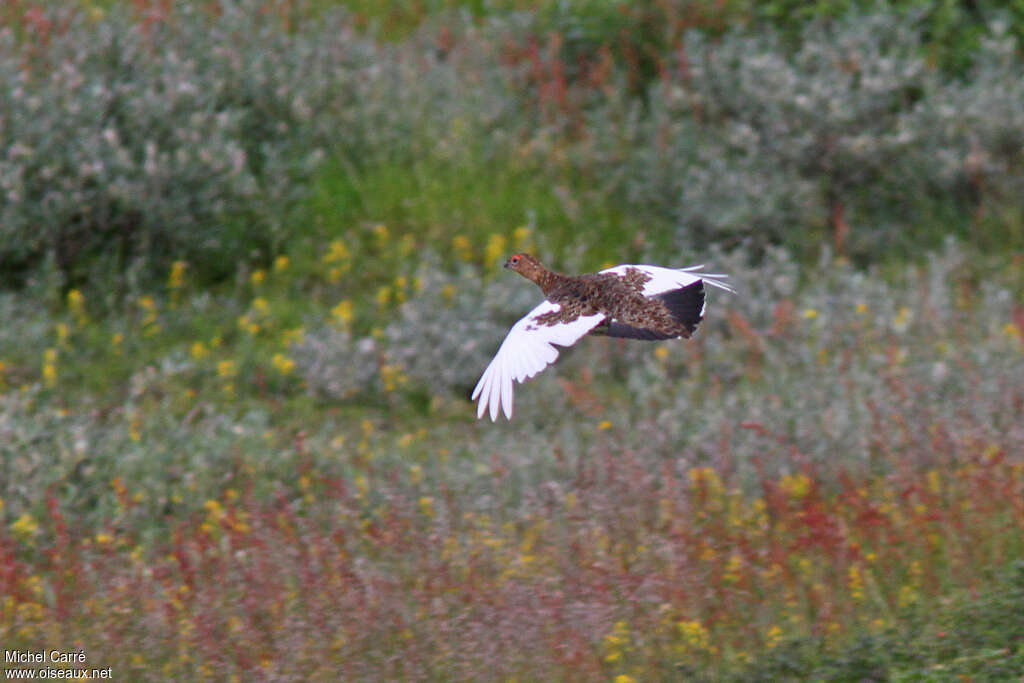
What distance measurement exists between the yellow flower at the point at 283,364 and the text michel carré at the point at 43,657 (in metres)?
3.14

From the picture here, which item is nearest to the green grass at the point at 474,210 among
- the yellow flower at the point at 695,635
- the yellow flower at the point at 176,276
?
the yellow flower at the point at 176,276

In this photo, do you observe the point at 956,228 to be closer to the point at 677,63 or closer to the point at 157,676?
the point at 677,63

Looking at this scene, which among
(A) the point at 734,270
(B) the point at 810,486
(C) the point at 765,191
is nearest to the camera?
(B) the point at 810,486

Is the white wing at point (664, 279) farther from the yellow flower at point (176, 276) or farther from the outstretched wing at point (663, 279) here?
the yellow flower at point (176, 276)

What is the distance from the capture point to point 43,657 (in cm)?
503

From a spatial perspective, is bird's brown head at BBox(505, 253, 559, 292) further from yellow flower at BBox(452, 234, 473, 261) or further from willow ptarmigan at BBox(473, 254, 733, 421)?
yellow flower at BBox(452, 234, 473, 261)

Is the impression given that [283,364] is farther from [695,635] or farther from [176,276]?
[695,635]

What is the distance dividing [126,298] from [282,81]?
2110mm

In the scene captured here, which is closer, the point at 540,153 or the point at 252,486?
the point at 252,486

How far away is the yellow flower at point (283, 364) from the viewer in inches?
317

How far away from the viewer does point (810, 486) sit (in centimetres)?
608

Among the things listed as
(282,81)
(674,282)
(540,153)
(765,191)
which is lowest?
(674,282)

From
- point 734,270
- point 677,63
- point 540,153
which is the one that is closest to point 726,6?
point 677,63

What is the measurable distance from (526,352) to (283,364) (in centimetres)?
378
